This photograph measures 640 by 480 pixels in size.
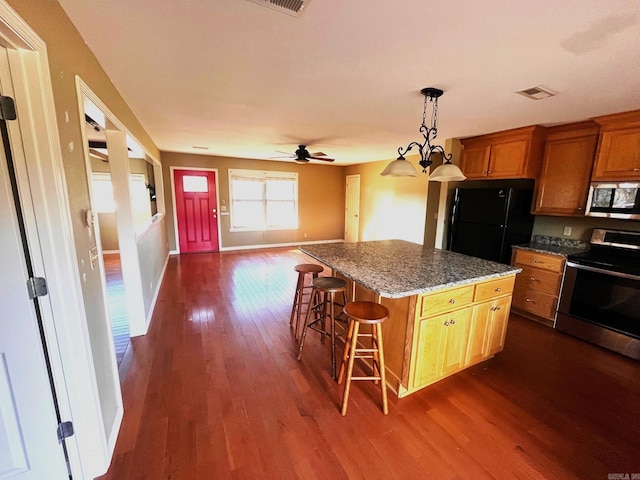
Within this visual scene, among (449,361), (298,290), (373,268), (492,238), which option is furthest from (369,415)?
(492,238)

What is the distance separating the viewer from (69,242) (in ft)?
4.02

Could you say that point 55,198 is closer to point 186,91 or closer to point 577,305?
point 186,91

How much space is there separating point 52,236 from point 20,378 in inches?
25.9

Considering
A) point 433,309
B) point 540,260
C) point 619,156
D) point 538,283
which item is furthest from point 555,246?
point 433,309

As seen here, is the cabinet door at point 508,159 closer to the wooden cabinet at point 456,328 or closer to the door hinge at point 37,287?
the wooden cabinet at point 456,328

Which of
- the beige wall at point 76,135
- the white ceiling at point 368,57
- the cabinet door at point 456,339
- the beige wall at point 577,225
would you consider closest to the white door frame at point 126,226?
the white ceiling at point 368,57

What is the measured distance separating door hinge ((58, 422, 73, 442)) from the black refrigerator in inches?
165

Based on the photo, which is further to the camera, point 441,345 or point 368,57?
point 441,345

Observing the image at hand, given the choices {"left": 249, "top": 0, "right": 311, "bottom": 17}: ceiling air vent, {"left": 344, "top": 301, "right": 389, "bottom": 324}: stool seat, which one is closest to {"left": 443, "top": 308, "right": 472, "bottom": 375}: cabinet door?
{"left": 344, "top": 301, "right": 389, "bottom": 324}: stool seat

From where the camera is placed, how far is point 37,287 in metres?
1.16

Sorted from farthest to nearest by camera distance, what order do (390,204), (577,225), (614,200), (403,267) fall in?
(390,204) < (577,225) < (614,200) < (403,267)

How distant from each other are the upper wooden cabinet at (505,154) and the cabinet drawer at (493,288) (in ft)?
5.89

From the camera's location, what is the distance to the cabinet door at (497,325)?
2297mm

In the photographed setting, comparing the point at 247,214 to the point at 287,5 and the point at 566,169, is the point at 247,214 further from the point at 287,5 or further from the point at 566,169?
the point at 566,169
